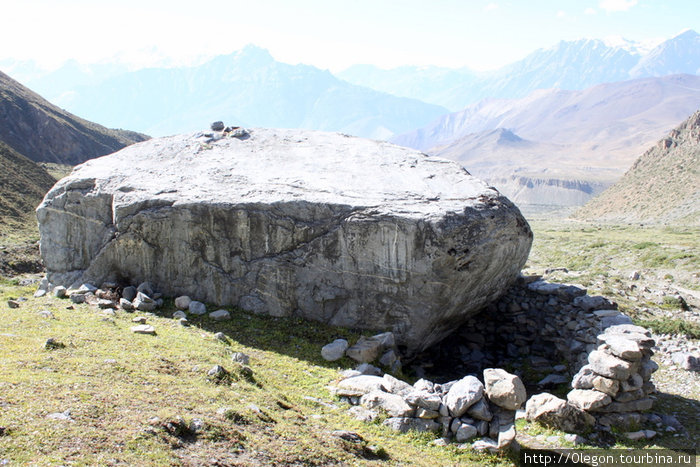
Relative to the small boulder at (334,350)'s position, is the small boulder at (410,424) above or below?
below

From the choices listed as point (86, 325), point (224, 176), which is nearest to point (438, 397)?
point (86, 325)

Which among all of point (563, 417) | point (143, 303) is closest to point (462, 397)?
point (563, 417)

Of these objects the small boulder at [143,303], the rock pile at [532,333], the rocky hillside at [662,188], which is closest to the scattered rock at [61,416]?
the small boulder at [143,303]

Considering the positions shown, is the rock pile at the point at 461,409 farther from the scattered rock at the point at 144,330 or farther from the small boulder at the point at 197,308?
the small boulder at the point at 197,308

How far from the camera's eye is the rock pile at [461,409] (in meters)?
9.38

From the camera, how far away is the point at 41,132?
77.5m

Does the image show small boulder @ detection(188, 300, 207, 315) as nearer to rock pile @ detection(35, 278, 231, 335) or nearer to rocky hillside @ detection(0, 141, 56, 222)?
rock pile @ detection(35, 278, 231, 335)

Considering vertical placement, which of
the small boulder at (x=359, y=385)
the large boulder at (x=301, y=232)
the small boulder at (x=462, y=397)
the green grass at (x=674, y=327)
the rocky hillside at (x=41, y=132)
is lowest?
the green grass at (x=674, y=327)

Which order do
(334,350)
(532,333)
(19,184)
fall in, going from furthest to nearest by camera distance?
1. (19,184)
2. (532,333)
3. (334,350)

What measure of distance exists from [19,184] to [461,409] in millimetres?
47240

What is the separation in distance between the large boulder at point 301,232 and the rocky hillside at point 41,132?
211 feet

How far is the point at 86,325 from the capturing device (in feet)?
39.3

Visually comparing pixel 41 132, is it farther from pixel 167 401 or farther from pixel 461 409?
pixel 461 409

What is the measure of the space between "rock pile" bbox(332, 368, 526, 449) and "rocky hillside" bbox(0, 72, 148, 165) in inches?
2933
